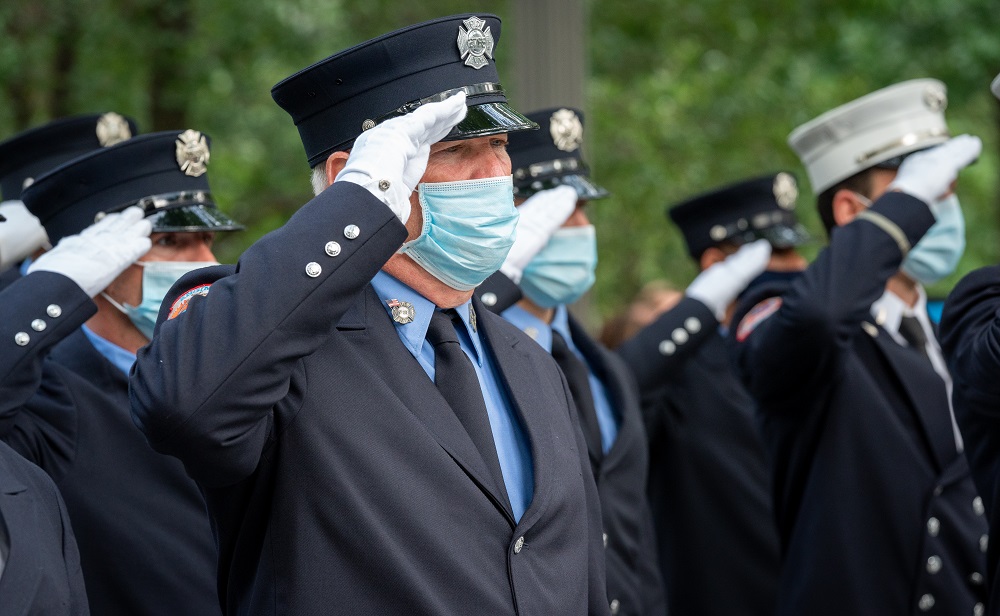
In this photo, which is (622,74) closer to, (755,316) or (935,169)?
(755,316)

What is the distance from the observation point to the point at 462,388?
2715 millimetres

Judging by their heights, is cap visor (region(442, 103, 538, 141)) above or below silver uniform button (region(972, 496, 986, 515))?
above

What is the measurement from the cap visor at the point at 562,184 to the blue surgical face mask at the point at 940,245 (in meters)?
1.16

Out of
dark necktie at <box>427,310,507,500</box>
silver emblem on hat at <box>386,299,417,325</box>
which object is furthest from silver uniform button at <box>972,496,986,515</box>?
silver emblem on hat at <box>386,299,417,325</box>

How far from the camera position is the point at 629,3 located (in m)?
12.7

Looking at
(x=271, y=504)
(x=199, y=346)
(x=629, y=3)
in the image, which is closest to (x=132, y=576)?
(x=271, y=504)

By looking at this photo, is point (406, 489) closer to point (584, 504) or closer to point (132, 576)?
point (584, 504)

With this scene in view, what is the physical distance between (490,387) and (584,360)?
5.90ft

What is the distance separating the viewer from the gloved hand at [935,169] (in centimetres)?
446

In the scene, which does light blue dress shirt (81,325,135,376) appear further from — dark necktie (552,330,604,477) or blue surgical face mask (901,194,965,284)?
blue surgical face mask (901,194,965,284)

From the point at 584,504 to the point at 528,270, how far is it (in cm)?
168

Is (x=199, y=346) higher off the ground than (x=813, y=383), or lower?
higher

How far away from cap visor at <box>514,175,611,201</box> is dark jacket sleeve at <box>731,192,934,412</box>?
29.7 inches

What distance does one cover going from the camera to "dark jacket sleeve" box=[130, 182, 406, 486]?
91.0 inches
